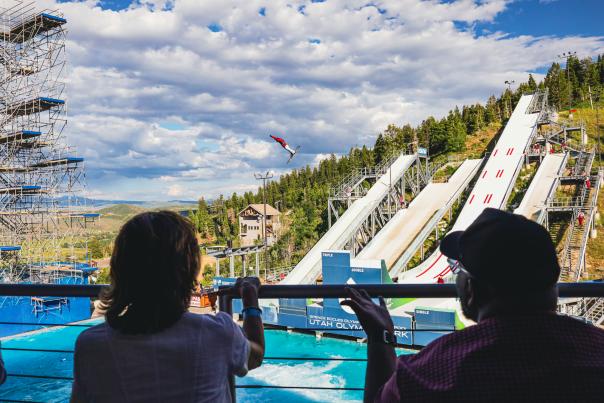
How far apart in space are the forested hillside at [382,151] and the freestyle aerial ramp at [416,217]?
4674 millimetres

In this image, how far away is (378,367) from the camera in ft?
3.83

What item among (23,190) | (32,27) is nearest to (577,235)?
(23,190)

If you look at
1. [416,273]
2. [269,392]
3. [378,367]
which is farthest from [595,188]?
[378,367]

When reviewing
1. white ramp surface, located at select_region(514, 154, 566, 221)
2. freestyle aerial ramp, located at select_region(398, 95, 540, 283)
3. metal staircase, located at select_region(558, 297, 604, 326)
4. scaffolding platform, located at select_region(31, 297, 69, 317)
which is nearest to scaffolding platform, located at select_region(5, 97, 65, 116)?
scaffolding platform, located at select_region(31, 297, 69, 317)

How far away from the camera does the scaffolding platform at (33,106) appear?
81.4ft

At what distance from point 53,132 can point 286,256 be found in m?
15.0

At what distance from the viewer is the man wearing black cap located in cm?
85

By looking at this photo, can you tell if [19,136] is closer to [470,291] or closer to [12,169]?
[12,169]

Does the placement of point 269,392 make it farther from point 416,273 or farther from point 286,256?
point 286,256

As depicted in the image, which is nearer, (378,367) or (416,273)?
(378,367)

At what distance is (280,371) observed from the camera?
47.6 feet

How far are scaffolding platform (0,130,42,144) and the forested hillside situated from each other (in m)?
13.2

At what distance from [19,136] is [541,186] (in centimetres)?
2544

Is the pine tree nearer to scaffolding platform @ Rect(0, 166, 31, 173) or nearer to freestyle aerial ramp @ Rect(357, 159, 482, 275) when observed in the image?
freestyle aerial ramp @ Rect(357, 159, 482, 275)
